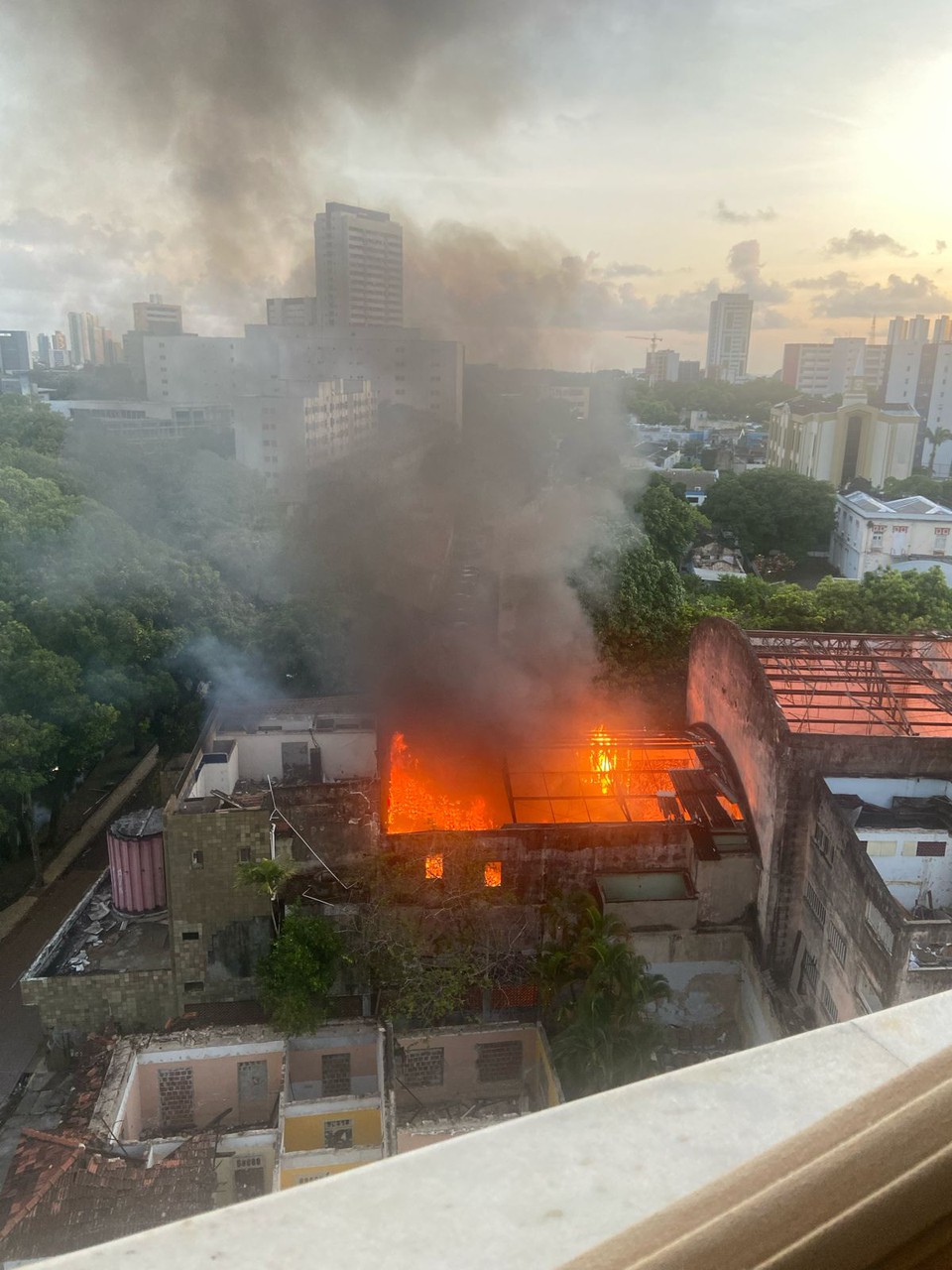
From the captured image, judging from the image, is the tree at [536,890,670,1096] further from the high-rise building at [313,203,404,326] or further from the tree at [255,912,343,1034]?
the high-rise building at [313,203,404,326]

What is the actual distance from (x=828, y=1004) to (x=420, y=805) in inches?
219


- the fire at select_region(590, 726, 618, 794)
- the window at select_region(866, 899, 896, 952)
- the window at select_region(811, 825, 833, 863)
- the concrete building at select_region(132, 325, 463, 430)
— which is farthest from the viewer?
the concrete building at select_region(132, 325, 463, 430)

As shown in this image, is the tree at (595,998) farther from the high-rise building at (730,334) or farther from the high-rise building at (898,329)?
the high-rise building at (730,334)

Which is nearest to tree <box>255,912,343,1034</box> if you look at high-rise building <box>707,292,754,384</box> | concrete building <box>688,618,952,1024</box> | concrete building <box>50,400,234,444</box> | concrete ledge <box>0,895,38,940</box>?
concrete building <box>688,618,952,1024</box>

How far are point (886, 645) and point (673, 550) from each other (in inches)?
490

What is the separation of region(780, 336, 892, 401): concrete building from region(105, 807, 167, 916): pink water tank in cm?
6419

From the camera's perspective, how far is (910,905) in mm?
9891

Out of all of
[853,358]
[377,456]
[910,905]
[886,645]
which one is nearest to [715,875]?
[910,905]

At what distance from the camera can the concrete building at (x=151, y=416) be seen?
37.0 m

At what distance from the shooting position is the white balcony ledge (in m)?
0.85

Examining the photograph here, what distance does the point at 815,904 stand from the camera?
981cm

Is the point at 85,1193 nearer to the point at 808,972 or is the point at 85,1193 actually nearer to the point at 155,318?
the point at 808,972

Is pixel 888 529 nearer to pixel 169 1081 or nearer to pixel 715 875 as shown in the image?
pixel 715 875

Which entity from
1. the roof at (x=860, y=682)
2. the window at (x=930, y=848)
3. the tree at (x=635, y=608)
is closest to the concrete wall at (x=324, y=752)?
the roof at (x=860, y=682)
